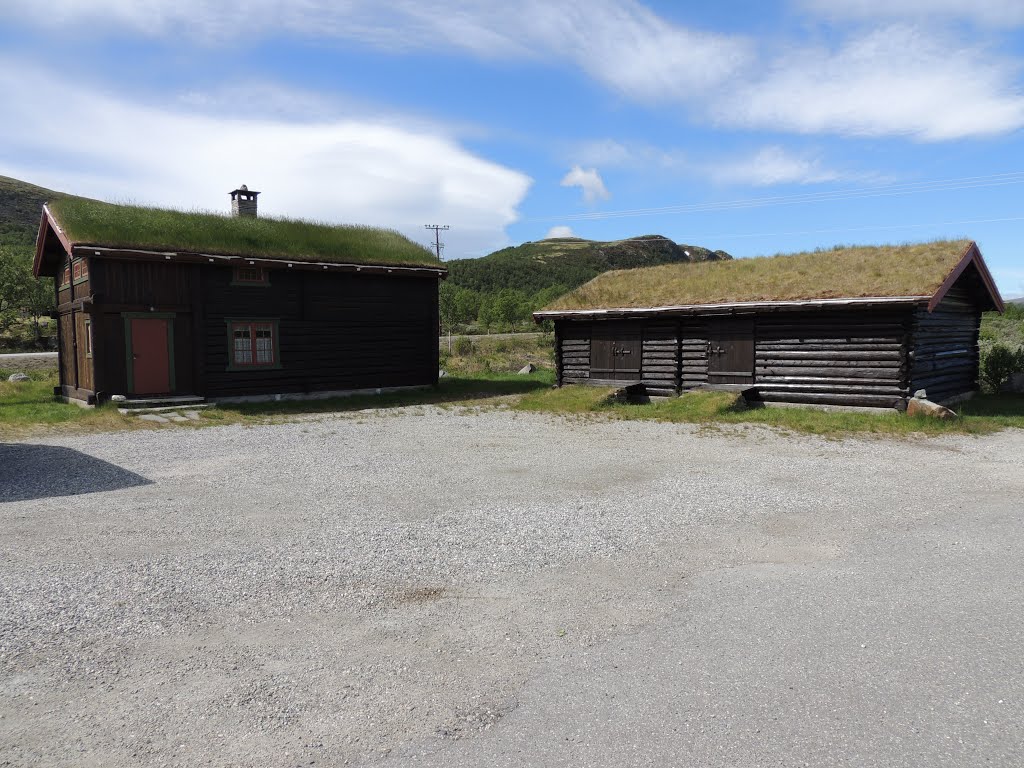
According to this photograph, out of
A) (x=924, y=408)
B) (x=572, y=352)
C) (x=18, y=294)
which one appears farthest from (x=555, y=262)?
(x=924, y=408)

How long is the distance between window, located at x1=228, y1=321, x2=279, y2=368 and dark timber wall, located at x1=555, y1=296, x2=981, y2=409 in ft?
31.2

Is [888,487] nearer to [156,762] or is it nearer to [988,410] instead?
[156,762]

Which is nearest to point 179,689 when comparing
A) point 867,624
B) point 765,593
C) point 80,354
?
point 765,593

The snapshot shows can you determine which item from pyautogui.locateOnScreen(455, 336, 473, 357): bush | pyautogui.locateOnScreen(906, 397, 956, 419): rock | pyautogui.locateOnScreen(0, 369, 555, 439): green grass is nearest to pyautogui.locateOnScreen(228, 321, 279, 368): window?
pyautogui.locateOnScreen(0, 369, 555, 439): green grass

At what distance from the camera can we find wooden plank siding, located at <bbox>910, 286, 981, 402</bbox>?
1579 centimetres

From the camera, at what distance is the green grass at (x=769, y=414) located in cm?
1373

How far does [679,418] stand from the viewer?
15844 millimetres

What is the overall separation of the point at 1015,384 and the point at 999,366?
667mm

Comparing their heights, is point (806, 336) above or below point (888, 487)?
above

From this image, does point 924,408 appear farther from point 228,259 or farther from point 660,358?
point 228,259

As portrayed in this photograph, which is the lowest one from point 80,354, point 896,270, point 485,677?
point 485,677

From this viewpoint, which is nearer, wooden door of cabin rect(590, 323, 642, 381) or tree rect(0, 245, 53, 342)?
wooden door of cabin rect(590, 323, 642, 381)

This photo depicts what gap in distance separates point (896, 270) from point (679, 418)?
6390 millimetres

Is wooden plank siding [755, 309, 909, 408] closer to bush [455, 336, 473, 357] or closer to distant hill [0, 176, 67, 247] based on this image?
bush [455, 336, 473, 357]
